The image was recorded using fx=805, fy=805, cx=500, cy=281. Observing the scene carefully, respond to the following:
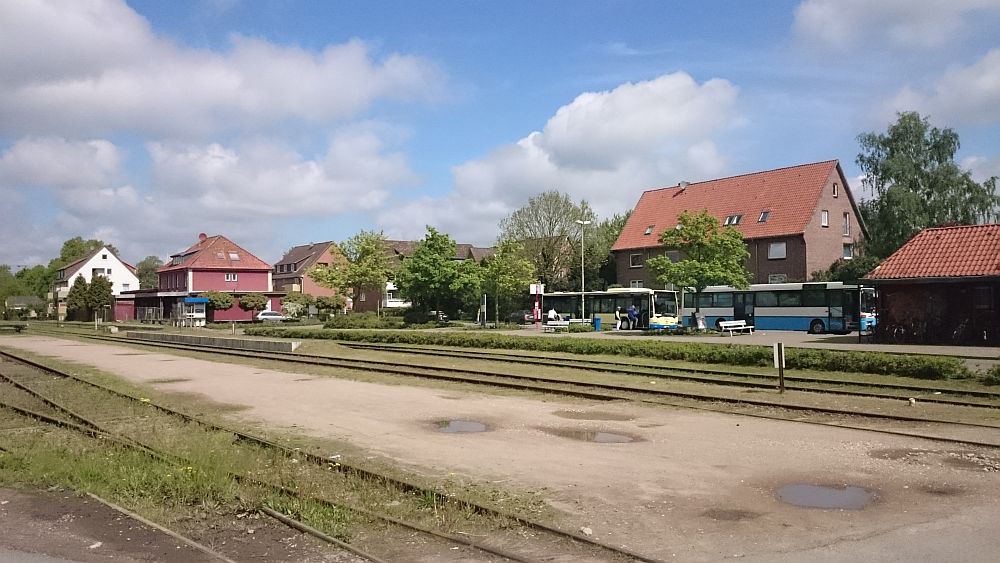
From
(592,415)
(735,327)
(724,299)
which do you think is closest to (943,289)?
(735,327)

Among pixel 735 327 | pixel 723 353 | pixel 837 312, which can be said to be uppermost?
pixel 837 312

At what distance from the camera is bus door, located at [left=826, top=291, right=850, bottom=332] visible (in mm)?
40000

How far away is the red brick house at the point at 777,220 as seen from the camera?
185 feet

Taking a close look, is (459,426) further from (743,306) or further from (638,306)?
(638,306)

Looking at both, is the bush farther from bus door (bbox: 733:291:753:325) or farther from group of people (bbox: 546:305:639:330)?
group of people (bbox: 546:305:639:330)

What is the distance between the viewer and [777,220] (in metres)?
57.8

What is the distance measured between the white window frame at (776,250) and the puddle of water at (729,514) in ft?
170

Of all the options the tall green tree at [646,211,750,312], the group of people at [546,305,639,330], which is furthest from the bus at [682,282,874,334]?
the tall green tree at [646,211,750,312]

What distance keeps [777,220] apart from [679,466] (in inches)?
2020

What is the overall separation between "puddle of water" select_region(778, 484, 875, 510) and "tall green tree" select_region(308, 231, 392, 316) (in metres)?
58.7

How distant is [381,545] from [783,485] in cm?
469

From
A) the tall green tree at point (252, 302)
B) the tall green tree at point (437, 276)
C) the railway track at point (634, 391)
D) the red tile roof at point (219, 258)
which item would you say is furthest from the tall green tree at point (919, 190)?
the red tile roof at point (219, 258)

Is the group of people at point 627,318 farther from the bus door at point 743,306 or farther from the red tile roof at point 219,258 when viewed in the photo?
the red tile roof at point 219,258

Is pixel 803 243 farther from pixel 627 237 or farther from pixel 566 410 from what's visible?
pixel 566 410
